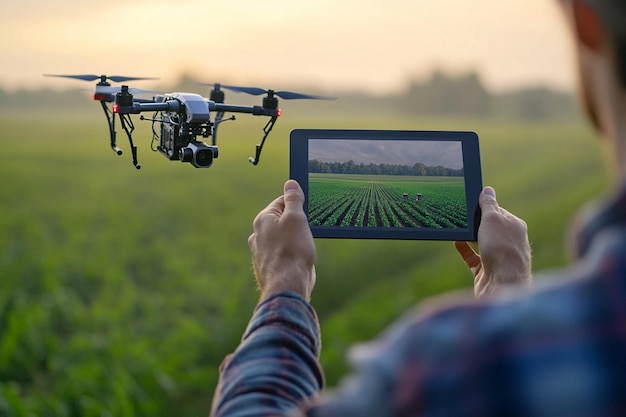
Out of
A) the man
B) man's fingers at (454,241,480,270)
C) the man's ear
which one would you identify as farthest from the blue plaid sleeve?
man's fingers at (454,241,480,270)

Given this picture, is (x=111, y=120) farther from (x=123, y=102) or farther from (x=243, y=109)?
(x=243, y=109)

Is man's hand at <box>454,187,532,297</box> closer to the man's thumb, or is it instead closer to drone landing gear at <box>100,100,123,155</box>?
the man's thumb

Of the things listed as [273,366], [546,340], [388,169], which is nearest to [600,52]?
[546,340]

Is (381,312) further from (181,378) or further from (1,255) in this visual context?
(1,255)

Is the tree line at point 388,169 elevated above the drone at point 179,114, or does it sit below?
below

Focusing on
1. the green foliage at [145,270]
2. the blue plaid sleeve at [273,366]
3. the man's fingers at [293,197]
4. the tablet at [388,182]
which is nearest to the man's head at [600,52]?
the blue plaid sleeve at [273,366]

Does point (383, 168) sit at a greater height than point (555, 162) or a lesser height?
greater

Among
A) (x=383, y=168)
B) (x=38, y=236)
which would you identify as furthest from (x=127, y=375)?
(x=383, y=168)

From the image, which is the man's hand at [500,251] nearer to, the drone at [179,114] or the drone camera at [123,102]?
the drone at [179,114]
